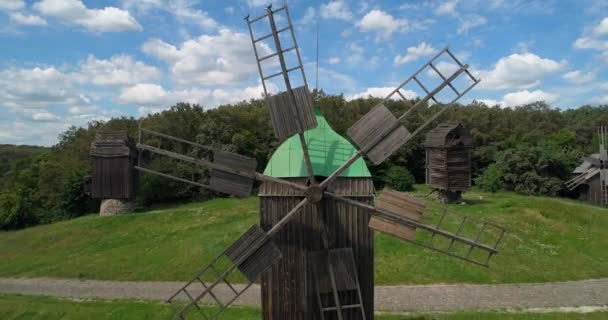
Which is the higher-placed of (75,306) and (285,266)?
(285,266)

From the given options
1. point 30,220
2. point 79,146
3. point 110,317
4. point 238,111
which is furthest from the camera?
point 238,111

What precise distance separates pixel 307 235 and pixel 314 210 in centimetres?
59

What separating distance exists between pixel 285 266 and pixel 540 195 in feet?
135

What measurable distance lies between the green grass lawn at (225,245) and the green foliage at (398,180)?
26.7 feet

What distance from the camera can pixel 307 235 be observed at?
8828mm

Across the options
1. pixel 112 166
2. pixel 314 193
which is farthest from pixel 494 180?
pixel 314 193

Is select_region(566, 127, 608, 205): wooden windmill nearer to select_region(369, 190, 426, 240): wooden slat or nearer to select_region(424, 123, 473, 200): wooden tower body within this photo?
select_region(424, 123, 473, 200): wooden tower body

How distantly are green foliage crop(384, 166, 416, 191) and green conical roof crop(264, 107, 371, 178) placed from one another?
101 feet

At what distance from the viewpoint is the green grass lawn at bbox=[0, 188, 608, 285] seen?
1931 cm

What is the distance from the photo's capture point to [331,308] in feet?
27.7

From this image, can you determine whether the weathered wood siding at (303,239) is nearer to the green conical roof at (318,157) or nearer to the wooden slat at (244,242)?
the green conical roof at (318,157)

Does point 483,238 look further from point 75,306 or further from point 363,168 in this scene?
point 75,306

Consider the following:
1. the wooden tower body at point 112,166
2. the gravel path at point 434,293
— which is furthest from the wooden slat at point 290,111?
the wooden tower body at point 112,166

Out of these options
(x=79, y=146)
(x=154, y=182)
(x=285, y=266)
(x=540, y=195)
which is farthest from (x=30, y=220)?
(x=540, y=195)
